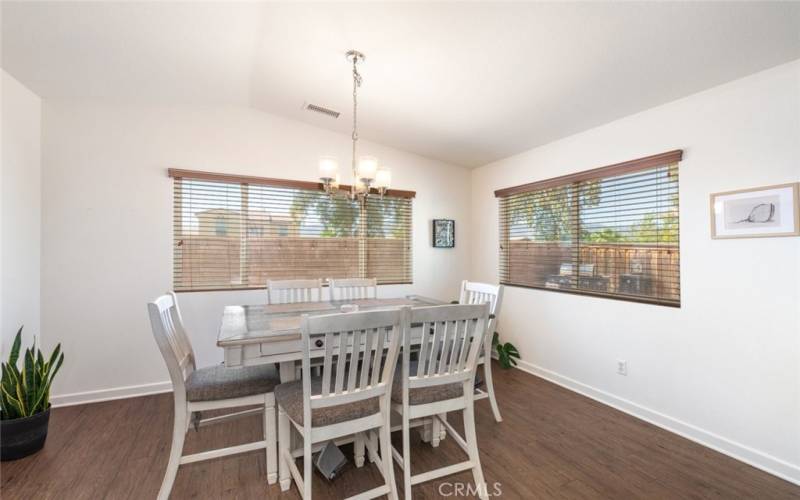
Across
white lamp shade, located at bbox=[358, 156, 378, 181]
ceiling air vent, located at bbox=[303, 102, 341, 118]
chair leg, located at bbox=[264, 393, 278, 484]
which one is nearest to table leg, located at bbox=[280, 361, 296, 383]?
chair leg, located at bbox=[264, 393, 278, 484]

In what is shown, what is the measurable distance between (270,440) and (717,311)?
2.85m

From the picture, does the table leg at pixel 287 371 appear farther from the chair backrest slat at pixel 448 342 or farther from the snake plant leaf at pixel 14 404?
the snake plant leaf at pixel 14 404

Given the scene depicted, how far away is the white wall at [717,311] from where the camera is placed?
2.04 m

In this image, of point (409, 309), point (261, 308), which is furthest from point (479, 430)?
point (261, 308)

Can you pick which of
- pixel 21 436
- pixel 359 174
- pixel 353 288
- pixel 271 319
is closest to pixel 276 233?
pixel 353 288

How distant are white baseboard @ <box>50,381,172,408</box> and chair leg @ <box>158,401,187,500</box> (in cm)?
162

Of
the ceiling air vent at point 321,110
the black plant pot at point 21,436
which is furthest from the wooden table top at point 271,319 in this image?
the ceiling air vent at point 321,110

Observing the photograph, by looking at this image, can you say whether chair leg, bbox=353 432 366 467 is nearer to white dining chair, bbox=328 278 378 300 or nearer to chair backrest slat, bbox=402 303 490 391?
chair backrest slat, bbox=402 303 490 391

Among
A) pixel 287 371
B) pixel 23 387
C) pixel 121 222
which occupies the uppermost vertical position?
pixel 121 222

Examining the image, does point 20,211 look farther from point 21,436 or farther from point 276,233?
point 276,233

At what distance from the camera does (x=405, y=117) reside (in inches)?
129

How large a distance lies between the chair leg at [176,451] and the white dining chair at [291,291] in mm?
1317

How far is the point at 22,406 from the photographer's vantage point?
219 cm

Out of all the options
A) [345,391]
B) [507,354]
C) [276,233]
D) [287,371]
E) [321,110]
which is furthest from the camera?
[507,354]
